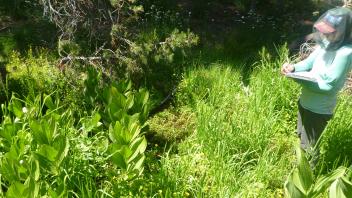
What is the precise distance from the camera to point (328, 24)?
2.72m

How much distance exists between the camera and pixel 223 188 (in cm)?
280

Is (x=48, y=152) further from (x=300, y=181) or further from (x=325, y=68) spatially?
(x=325, y=68)

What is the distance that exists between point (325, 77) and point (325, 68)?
0.25 feet

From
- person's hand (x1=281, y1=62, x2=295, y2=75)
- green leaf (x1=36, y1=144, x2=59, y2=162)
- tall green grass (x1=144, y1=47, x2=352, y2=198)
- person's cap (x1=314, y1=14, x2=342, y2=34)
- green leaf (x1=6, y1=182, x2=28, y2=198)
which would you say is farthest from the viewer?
person's hand (x1=281, y1=62, x2=295, y2=75)

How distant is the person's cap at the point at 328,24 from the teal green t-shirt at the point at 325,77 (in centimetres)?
15

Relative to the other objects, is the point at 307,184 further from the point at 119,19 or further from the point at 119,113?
the point at 119,19

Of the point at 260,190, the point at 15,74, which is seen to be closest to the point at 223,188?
the point at 260,190

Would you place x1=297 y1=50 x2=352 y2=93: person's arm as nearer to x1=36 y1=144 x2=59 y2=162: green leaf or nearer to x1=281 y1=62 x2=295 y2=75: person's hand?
x1=281 y1=62 x2=295 y2=75: person's hand

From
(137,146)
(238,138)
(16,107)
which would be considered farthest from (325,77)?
(16,107)

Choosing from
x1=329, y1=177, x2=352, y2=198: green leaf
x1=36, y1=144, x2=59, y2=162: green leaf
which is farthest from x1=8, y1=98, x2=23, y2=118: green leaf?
x1=329, y1=177, x2=352, y2=198: green leaf

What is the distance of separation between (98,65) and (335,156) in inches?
88.6

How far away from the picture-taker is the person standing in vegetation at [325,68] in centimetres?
270

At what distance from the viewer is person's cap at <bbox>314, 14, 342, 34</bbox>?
2691 millimetres

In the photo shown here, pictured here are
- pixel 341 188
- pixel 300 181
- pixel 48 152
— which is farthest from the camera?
pixel 48 152
